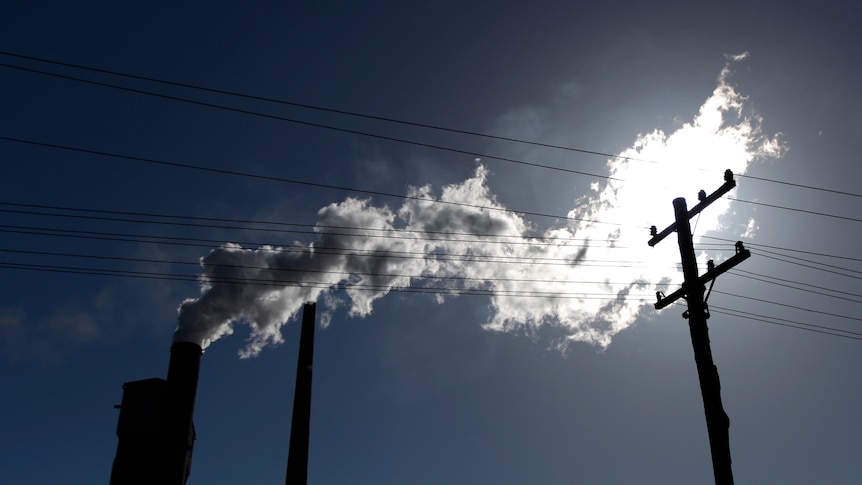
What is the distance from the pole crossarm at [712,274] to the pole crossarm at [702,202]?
1.21 m

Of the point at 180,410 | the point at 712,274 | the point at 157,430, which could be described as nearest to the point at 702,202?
the point at 712,274

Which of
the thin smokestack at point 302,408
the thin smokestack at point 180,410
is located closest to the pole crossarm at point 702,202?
the thin smokestack at point 302,408

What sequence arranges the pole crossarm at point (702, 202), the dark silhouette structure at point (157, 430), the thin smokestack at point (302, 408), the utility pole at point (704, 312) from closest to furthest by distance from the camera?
the utility pole at point (704, 312) < the pole crossarm at point (702, 202) < the dark silhouette structure at point (157, 430) < the thin smokestack at point (302, 408)

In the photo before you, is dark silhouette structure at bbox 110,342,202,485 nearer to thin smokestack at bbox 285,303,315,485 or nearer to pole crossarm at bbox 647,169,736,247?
thin smokestack at bbox 285,303,315,485

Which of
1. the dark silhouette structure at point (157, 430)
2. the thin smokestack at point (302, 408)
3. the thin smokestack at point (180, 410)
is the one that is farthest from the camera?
the thin smokestack at point (302, 408)

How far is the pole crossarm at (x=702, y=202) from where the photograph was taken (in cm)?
1127

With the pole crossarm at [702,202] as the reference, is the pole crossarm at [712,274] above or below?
below

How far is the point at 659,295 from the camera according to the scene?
1175 centimetres

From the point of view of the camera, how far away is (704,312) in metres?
10.8

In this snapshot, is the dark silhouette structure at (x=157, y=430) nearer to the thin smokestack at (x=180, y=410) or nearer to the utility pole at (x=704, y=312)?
the thin smokestack at (x=180, y=410)

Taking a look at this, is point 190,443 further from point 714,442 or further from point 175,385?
point 714,442

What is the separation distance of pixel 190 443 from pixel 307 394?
11.2 ft

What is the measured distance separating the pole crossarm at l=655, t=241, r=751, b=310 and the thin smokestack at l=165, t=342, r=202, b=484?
41.9 ft

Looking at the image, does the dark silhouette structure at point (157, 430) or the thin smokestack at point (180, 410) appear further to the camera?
the thin smokestack at point (180, 410)
